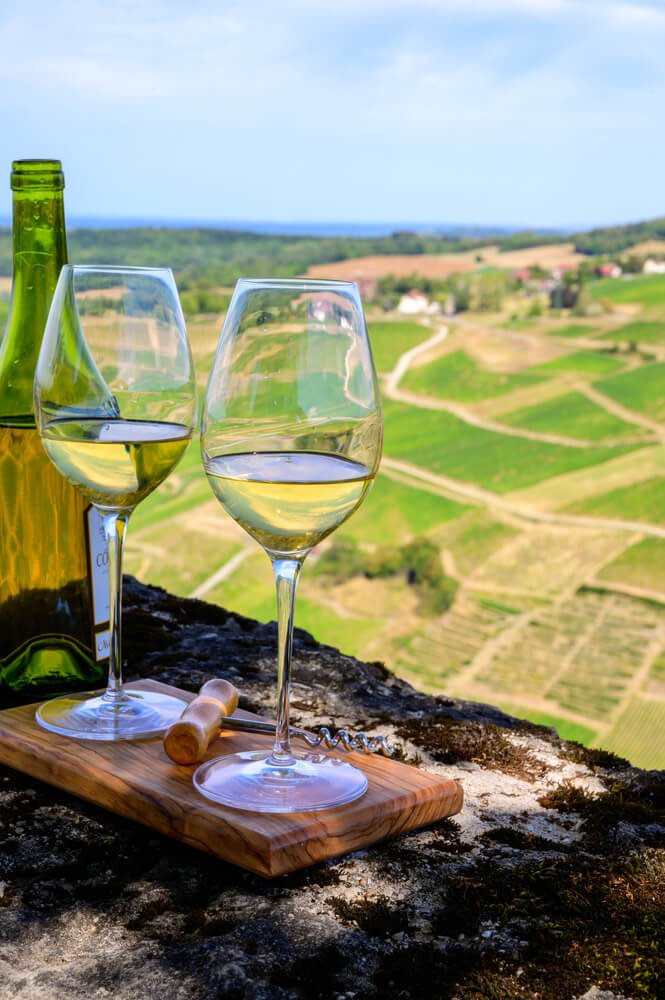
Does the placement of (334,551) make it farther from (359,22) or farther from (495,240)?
(359,22)

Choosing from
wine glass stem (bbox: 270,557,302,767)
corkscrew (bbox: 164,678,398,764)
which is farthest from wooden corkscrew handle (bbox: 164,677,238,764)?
wine glass stem (bbox: 270,557,302,767)

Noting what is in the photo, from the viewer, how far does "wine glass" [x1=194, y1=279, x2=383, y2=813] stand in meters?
0.88

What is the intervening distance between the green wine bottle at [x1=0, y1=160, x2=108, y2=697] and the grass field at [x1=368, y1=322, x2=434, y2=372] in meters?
52.1

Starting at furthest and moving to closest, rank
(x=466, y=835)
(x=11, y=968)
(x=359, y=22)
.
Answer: (x=359, y=22) < (x=466, y=835) < (x=11, y=968)

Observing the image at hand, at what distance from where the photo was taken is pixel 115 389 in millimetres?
1143

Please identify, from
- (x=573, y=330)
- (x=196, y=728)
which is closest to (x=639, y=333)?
(x=573, y=330)

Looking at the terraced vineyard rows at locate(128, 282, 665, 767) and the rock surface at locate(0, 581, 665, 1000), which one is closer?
the rock surface at locate(0, 581, 665, 1000)

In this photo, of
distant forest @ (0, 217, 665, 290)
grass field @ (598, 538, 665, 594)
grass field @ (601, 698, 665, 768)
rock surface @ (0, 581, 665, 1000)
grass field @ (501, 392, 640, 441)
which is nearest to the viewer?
rock surface @ (0, 581, 665, 1000)

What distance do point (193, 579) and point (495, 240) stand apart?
1358 inches

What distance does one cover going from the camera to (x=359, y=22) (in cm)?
11100

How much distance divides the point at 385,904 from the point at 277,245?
64.2m

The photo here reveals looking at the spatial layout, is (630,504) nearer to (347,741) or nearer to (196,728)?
(347,741)

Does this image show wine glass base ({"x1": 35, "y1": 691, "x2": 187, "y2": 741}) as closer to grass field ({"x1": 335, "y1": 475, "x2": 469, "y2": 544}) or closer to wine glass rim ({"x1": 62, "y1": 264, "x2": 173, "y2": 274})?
wine glass rim ({"x1": 62, "y1": 264, "x2": 173, "y2": 274})

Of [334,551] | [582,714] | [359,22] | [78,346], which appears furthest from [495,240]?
[78,346]
